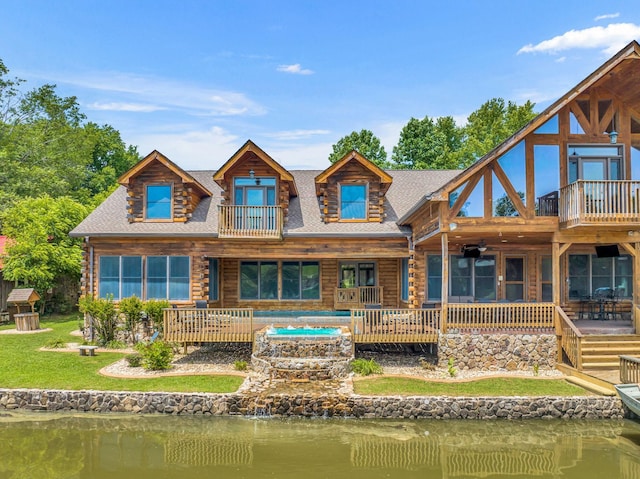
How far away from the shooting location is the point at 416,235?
51.6ft

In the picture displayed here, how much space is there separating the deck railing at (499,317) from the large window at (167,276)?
32.3 feet

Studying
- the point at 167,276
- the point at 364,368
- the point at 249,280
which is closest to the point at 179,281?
the point at 167,276

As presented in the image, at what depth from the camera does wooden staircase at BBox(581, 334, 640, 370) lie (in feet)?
37.3

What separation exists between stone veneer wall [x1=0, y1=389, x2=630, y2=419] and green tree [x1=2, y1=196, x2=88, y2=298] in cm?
1255

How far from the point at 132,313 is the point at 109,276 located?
253 centimetres

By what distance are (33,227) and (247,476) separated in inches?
769

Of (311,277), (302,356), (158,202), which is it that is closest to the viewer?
(302,356)

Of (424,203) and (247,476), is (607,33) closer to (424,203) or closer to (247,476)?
(424,203)

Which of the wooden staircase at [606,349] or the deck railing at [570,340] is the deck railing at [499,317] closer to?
the deck railing at [570,340]

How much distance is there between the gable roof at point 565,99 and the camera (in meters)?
11.7

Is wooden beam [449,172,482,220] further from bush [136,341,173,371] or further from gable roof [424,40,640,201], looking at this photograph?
bush [136,341,173,371]

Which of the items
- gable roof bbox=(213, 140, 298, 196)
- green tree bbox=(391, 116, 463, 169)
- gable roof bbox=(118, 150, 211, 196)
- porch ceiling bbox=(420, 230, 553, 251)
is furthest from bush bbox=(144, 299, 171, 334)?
green tree bbox=(391, 116, 463, 169)

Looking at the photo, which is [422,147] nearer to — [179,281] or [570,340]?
[179,281]

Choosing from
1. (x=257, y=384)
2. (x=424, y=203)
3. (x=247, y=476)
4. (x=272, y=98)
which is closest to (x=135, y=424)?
(x=257, y=384)
